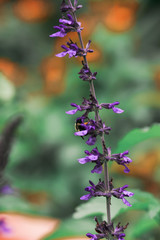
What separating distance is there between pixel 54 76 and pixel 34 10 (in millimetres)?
992

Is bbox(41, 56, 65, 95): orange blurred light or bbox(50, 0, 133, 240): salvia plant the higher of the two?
bbox(41, 56, 65, 95): orange blurred light

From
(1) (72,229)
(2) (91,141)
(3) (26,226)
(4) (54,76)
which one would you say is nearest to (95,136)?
(2) (91,141)

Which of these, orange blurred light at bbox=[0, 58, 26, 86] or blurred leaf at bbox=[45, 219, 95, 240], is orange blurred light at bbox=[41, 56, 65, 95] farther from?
blurred leaf at bbox=[45, 219, 95, 240]

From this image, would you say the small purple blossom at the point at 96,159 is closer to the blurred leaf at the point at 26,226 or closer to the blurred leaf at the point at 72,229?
the blurred leaf at the point at 72,229

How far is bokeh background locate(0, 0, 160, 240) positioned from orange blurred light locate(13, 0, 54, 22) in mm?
12

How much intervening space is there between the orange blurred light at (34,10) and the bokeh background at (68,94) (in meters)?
0.01

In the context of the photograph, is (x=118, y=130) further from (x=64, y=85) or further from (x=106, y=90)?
(x=64, y=85)

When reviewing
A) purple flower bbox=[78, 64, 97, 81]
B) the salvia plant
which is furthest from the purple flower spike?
purple flower bbox=[78, 64, 97, 81]

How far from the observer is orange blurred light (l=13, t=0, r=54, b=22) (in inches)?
203

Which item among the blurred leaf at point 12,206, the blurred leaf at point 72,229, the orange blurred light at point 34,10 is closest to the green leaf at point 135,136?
the blurred leaf at point 72,229

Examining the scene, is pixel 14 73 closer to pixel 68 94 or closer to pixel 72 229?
pixel 68 94

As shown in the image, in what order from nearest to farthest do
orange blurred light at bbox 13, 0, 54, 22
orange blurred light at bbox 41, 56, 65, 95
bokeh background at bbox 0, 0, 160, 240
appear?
1. bokeh background at bbox 0, 0, 160, 240
2. orange blurred light at bbox 41, 56, 65, 95
3. orange blurred light at bbox 13, 0, 54, 22

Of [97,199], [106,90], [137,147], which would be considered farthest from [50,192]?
[97,199]

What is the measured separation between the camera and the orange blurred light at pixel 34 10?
5168mm
